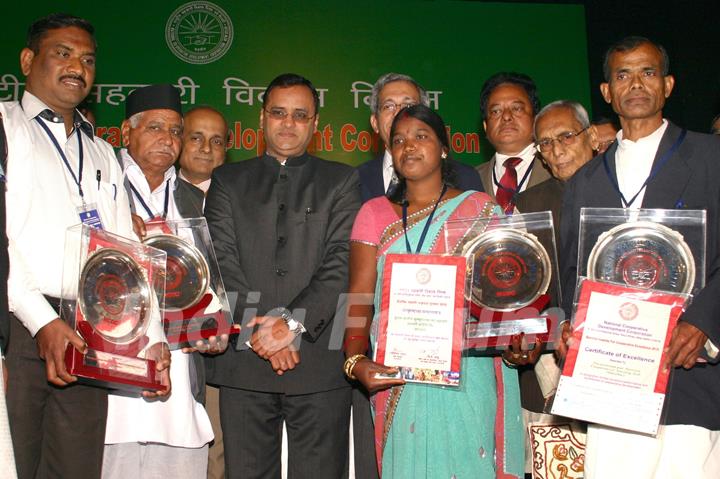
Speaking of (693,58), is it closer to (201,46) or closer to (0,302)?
(201,46)

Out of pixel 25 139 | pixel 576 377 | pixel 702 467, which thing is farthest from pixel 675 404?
pixel 25 139

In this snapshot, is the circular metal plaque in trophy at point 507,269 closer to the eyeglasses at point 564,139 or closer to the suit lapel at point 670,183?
the suit lapel at point 670,183

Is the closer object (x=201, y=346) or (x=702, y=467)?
(x=702, y=467)

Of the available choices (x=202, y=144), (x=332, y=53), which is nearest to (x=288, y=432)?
(x=202, y=144)

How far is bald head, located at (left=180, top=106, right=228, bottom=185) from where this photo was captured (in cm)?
491

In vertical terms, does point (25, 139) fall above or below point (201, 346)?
above

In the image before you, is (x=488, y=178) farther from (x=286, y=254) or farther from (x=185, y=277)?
(x=185, y=277)

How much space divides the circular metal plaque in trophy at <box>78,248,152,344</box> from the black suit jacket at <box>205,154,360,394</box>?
0.54 m

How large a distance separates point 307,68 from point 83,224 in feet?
15.9

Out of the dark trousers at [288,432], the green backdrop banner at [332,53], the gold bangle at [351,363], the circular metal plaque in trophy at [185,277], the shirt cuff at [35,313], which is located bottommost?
the dark trousers at [288,432]

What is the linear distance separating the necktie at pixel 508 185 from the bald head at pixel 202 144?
6.12ft

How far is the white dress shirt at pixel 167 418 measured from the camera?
140 inches

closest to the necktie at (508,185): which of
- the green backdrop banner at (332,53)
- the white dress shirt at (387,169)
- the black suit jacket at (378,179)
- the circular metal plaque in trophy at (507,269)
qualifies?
the black suit jacket at (378,179)

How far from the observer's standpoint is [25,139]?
3.20m
